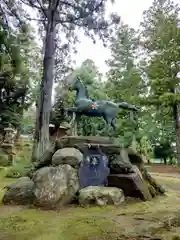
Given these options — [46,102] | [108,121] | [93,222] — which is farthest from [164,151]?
[93,222]

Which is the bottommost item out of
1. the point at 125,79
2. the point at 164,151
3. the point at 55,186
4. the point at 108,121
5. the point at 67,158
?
the point at 55,186

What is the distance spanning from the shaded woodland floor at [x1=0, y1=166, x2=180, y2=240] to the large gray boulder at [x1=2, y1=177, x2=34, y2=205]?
0.76 ft

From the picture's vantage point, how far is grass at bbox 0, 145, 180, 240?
2227 millimetres

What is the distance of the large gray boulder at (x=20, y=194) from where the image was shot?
144 inches

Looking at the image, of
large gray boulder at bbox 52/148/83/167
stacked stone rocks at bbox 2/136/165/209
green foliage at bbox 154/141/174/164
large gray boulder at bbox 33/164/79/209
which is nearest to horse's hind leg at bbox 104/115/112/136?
stacked stone rocks at bbox 2/136/165/209

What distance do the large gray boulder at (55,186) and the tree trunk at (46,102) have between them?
8.07ft

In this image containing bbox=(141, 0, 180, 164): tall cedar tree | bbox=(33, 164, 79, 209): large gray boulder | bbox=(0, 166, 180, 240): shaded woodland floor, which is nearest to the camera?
bbox=(0, 166, 180, 240): shaded woodland floor

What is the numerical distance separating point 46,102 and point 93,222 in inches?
163

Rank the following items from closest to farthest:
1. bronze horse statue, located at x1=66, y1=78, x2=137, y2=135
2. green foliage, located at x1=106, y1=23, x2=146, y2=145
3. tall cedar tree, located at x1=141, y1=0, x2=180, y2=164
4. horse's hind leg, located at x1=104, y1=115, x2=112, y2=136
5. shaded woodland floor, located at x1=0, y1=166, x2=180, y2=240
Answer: shaded woodland floor, located at x1=0, y1=166, x2=180, y2=240, bronze horse statue, located at x1=66, y1=78, x2=137, y2=135, horse's hind leg, located at x1=104, y1=115, x2=112, y2=136, tall cedar tree, located at x1=141, y1=0, x2=180, y2=164, green foliage, located at x1=106, y1=23, x2=146, y2=145

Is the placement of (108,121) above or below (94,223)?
above

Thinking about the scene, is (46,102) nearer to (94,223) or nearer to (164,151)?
(94,223)

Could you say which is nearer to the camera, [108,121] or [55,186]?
[55,186]

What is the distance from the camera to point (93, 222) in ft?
8.73

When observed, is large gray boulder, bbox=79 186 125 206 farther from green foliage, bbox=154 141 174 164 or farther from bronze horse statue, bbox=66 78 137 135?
green foliage, bbox=154 141 174 164
